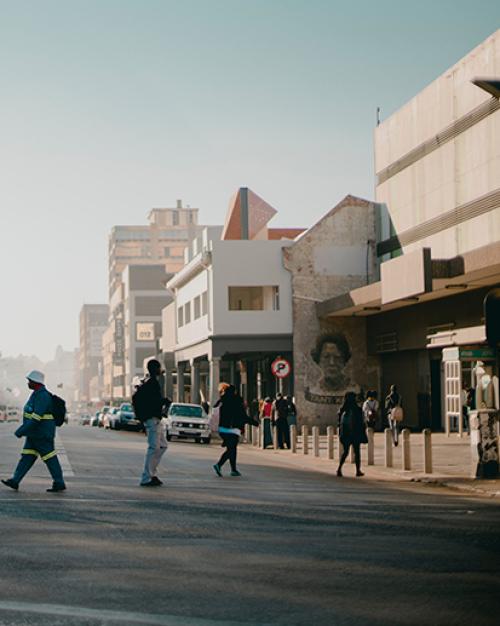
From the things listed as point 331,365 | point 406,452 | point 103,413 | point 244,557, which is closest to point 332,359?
point 331,365

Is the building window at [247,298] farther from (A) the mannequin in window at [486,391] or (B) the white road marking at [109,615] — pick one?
(B) the white road marking at [109,615]

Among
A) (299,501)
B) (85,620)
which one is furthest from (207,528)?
(85,620)

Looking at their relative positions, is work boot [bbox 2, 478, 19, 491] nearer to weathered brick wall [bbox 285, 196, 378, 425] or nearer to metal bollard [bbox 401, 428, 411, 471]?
metal bollard [bbox 401, 428, 411, 471]

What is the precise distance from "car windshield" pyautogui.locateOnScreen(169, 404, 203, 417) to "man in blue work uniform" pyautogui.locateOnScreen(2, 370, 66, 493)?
27.7 metres

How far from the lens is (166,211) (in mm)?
195250

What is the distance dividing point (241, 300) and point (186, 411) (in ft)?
45.1

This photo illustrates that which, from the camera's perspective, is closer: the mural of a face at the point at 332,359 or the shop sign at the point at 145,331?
the mural of a face at the point at 332,359

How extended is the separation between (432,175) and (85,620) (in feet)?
128

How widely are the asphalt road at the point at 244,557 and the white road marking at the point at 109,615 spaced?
0.01 m

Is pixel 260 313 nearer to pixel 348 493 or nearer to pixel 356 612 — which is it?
pixel 348 493

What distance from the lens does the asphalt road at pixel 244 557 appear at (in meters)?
7.47

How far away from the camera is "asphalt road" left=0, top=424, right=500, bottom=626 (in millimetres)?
7473

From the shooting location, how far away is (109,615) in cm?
723

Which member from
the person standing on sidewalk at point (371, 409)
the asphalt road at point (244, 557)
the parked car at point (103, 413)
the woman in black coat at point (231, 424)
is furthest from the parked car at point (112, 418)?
the asphalt road at point (244, 557)
